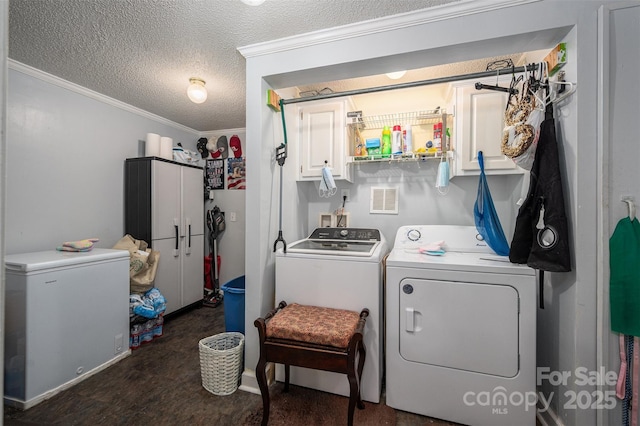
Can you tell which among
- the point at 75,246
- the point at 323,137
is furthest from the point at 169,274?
the point at 323,137

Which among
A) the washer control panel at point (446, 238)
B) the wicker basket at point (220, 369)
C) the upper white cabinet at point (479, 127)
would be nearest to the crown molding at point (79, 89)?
the wicker basket at point (220, 369)

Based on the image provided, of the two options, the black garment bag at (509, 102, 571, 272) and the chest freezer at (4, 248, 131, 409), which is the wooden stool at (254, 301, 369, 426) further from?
the chest freezer at (4, 248, 131, 409)

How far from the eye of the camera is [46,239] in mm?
2305

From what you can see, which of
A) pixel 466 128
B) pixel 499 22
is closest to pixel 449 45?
pixel 499 22

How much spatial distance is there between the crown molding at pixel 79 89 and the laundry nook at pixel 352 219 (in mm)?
27

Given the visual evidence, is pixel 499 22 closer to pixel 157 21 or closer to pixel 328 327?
pixel 328 327

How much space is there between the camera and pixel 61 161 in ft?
7.86

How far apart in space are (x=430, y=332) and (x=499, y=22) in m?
1.87

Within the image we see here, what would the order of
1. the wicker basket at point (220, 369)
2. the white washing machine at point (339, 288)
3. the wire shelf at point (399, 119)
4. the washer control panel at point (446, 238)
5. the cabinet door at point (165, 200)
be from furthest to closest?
1. the cabinet door at point (165, 200)
2. the wire shelf at point (399, 119)
3. the washer control panel at point (446, 238)
4. the wicker basket at point (220, 369)
5. the white washing machine at point (339, 288)

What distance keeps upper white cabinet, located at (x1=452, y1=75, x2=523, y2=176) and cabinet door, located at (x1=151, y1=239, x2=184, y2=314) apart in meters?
3.15

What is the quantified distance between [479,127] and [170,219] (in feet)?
10.8

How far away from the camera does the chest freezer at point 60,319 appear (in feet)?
5.49

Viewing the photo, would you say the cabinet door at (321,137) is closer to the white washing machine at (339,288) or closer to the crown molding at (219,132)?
the white washing machine at (339,288)

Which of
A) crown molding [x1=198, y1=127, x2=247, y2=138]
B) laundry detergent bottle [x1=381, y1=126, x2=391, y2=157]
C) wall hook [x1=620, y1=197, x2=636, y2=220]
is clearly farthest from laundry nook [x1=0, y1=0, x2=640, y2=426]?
crown molding [x1=198, y1=127, x2=247, y2=138]
